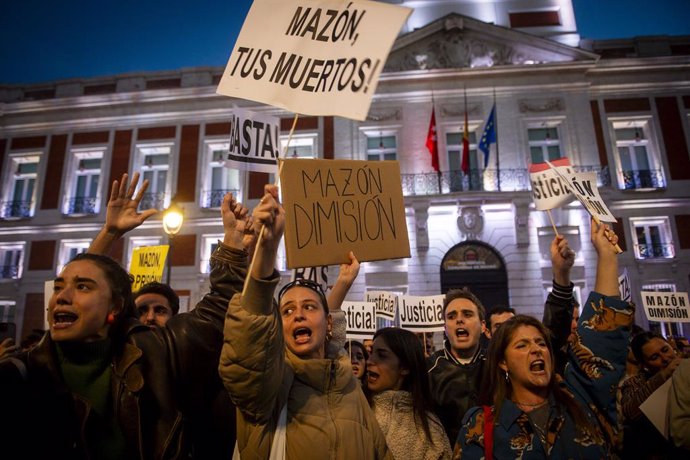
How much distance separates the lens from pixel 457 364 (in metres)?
3.47

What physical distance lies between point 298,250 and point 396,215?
2.59 feet

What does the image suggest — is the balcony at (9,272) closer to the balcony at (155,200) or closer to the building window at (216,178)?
the balcony at (155,200)

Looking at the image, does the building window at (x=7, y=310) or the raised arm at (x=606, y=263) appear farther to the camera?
the building window at (x=7, y=310)

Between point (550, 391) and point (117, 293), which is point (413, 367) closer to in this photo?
point (550, 391)

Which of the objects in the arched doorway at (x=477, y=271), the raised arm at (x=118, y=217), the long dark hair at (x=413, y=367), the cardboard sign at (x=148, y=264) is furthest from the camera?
the arched doorway at (x=477, y=271)

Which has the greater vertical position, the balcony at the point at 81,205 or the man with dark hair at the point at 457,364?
the balcony at the point at 81,205

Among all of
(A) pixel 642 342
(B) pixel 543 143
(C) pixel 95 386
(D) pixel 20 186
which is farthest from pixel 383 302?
(D) pixel 20 186

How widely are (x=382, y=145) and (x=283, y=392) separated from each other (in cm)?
1659

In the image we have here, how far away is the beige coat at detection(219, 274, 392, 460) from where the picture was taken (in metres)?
1.64

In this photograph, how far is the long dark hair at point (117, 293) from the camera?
189 centimetres

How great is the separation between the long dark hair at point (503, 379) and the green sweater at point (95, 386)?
1.78m

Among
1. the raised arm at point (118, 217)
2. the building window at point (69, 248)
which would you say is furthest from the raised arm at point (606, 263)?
the building window at point (69, 248)

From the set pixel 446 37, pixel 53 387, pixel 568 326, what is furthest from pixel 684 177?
pixel 53 387

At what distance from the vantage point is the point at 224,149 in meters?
18.9
